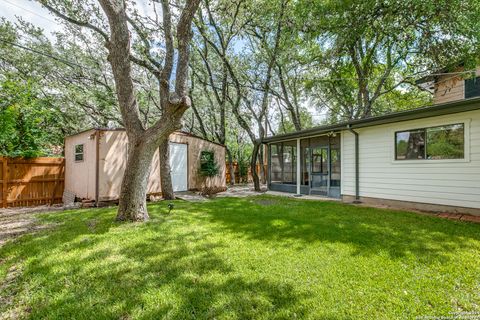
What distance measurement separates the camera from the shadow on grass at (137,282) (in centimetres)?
204

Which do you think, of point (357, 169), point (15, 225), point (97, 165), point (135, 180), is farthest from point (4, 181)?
point (357, 169)

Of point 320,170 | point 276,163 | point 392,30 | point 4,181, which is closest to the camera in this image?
point 4,181

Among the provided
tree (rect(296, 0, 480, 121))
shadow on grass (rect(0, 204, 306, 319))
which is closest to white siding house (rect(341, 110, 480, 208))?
tree (rect(296, 0, 480, 121))

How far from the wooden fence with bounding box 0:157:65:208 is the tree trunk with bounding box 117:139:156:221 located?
554 centimetres

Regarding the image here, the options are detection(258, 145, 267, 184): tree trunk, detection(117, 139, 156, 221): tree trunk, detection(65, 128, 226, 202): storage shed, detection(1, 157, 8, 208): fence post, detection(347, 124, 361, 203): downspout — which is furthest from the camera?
detection(258, 145, 267, 184): tree trunk

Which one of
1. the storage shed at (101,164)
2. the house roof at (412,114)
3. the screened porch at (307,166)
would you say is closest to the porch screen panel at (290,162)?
the screened porch at (307,166)

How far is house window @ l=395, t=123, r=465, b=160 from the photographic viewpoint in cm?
571

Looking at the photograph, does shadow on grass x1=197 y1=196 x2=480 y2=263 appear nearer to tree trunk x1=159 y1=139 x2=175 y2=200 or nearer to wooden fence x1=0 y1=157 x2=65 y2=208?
tree trunk x1=159 y1=139 x2=175 y2=200

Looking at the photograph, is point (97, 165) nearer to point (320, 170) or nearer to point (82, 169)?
point (82, 169)

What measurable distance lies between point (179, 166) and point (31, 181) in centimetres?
496

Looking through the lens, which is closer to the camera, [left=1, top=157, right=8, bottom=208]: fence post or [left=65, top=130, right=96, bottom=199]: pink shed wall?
[left=1, top=157, right=8, bottom=208]: fence post

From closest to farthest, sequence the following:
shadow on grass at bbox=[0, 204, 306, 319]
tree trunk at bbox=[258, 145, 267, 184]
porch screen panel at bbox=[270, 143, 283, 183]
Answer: shadow on grass at bbox=[0, 204, 306, 319] < porch screen panel at bbox=[270, 143, 283, 183] < tree trunk at bbox=[258, 145, 267, 184]

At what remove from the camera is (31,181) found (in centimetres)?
785

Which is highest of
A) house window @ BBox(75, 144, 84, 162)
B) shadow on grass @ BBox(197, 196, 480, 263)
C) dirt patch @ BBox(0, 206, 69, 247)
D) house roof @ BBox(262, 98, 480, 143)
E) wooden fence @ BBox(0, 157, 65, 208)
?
house roof @ BBox(262, 98, 480, 143)
